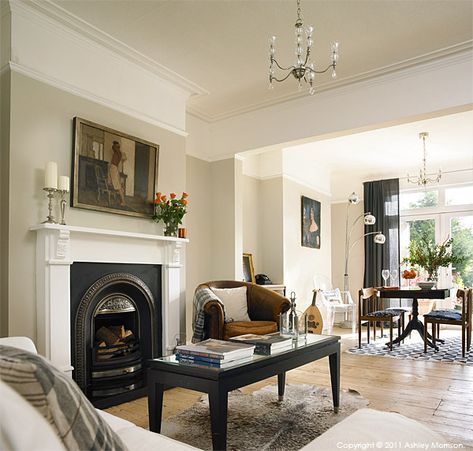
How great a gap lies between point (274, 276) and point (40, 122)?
14.2 ft

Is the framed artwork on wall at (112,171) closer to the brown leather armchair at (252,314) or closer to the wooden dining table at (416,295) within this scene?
the brown leather armchair at (252,314)

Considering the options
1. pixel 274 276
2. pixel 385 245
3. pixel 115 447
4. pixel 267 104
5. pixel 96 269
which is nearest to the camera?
pixel 115 447

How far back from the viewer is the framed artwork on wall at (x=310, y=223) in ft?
24.3

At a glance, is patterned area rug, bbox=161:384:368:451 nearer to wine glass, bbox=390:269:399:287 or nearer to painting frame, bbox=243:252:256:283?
painting frame, bbox=243:252:256:283

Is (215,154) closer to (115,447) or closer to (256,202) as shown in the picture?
(256,202)

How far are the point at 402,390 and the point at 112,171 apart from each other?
2.99 metres

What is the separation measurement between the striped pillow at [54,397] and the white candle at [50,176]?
2515mm

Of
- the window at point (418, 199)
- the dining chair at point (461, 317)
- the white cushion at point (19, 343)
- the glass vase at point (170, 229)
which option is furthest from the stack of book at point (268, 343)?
the window at point (418, 199)

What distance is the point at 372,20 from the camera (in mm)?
3426

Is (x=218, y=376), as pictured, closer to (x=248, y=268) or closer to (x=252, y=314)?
(x=252, y=314)

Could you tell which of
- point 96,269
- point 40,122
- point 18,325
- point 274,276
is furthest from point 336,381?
point 274,276

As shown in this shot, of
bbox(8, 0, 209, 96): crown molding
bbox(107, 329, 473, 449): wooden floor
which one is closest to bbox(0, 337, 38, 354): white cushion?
bbox(107, 329, 473, 449): wooden floor

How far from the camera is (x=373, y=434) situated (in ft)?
3.86

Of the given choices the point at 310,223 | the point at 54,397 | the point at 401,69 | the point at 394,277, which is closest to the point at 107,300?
the point at 54,397
